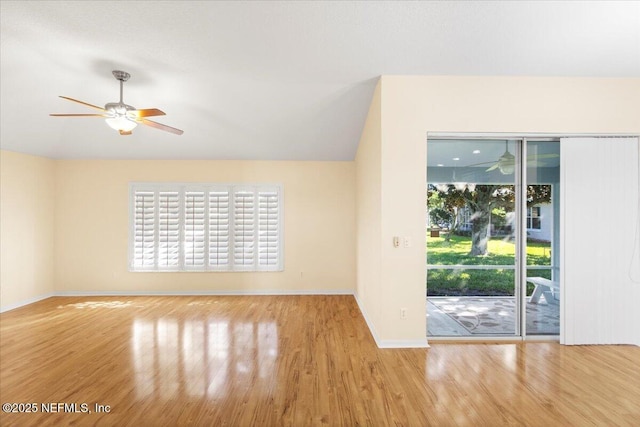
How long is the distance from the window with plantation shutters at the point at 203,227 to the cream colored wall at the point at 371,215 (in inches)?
68.7

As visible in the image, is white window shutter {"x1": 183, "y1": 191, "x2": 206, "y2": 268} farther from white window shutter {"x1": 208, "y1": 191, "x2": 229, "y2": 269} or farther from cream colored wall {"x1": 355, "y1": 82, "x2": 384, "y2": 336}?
cream colored wall {"x1": 355, "y1": 82, "x2": 384, "y2": 336}

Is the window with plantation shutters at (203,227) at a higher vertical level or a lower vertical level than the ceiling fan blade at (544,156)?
lower

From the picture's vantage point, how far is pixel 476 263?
3.64 metres

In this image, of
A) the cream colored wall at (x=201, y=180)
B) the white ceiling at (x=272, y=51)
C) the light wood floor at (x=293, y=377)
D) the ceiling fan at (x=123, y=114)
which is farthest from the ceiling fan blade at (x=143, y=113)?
the cream colored wall at (x=201, y=180)

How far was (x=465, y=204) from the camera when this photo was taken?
11.8 feet

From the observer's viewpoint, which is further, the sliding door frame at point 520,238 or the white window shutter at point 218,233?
the white window shutter at point 218,233

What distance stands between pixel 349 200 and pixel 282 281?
6.63 feet

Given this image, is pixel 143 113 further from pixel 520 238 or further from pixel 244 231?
pixel 520 238

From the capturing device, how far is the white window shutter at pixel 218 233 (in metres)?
5.73

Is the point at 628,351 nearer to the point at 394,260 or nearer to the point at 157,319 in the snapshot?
the point at 394,260

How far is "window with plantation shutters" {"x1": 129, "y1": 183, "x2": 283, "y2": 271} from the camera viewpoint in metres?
A: 5.71

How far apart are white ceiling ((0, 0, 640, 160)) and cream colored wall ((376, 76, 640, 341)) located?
16 centimetres

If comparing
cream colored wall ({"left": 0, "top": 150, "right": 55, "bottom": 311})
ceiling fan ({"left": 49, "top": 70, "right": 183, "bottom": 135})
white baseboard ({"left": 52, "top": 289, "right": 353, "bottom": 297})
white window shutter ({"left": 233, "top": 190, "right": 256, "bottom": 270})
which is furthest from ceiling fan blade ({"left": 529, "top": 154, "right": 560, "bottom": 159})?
cream colored wall ({"left": 0, "top": 150, "right": 55, "bottom": 311})

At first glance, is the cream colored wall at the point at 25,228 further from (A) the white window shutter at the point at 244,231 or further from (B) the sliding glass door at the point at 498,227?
(B) the sliding glass door at the point at 498,227
